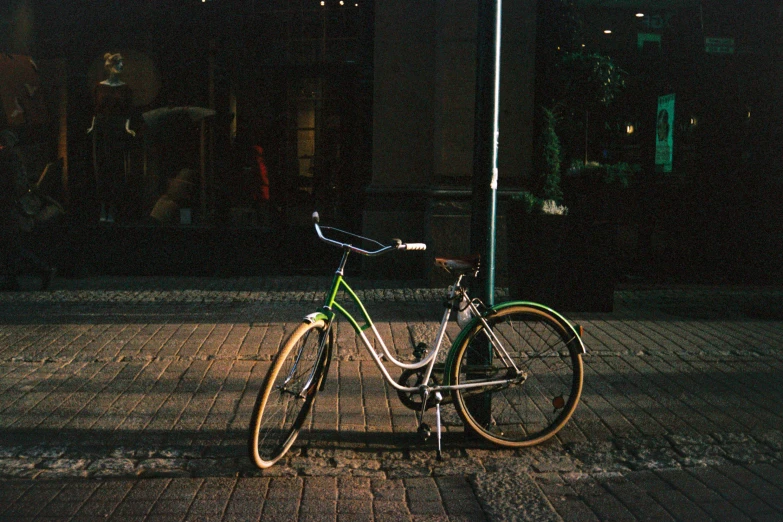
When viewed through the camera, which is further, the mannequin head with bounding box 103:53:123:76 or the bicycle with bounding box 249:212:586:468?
the mannequin head with bounding box 103:53:123:76

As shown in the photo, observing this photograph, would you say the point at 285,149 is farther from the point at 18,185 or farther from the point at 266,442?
the point at 266,442

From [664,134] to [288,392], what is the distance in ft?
25.9

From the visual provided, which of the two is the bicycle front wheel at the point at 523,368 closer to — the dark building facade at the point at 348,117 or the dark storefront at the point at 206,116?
the dark building facade at the point at 348,117

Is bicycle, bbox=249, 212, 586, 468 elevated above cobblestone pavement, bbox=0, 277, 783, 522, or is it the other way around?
bicycle, bbox=249, 212, 586, 468

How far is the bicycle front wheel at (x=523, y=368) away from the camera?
4.80 m

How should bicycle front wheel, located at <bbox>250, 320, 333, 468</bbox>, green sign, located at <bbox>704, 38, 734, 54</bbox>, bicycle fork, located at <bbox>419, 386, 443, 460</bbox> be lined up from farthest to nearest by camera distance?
1. green sign, located at <bbox>704, 38, 734, 54</bbox>
2. bicycle fork, located at <bbox>419, 386, 443, 460</bbox>
3. bicycle front wheel, located at <bbox>250, 320, 333, 468</bbox>

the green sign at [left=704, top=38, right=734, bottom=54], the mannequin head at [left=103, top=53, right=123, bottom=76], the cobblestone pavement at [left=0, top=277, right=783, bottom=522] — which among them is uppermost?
the green sign at [left=704, top=38, right=734, bottom=54]

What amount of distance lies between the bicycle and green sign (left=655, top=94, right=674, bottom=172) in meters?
6.70

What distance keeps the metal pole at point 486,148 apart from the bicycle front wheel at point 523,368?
0.21 metres

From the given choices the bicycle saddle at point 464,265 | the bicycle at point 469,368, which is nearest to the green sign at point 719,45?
the bicycle at point 469,368

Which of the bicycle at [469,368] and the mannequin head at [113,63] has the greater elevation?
the mannequin head at [113,63]

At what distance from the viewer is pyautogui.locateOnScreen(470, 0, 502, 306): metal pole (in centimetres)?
490

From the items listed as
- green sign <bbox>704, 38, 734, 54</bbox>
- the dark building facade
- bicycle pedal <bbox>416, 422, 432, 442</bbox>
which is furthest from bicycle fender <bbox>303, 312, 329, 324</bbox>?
green sign <bbox>704, 38, 734, 54</bbox>

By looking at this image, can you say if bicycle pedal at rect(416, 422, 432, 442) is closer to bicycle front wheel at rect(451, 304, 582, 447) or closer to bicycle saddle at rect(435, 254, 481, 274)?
bicycle front wheel at rect(451, 304, 582, 447)
